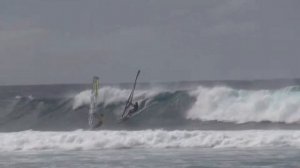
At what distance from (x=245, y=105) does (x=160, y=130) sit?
31.2 ft

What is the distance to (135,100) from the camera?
37.6 meters

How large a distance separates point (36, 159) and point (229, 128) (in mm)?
11711

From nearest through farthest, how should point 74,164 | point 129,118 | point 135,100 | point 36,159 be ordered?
point 74,164 → point 36,159 → point 129,118 → point 135,100

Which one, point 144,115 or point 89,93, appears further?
point 89,93

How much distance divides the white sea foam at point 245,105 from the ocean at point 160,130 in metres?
0.05

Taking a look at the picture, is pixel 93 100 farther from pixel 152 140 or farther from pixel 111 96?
pixel 152 140

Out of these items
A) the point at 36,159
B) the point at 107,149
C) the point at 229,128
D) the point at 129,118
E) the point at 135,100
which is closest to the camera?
the point at 36,159

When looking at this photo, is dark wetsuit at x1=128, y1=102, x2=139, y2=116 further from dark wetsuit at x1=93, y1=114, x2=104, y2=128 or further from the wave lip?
the wave lip

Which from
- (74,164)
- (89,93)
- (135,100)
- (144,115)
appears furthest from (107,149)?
(89,93)

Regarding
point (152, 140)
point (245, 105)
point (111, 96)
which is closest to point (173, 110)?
point (245, 105)

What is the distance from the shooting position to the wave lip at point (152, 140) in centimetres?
2180

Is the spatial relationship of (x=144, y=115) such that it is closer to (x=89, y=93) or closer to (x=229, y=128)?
(x=229, y=128)

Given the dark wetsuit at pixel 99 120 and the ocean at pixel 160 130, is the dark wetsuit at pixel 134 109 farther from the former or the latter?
the dark wetsuit at pixel 99 120

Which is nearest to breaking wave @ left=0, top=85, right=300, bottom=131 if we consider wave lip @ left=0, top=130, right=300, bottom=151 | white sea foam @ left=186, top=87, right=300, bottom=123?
white sea foam @ left=186, top=87, right=300, bottom=123
